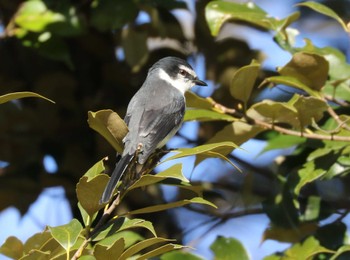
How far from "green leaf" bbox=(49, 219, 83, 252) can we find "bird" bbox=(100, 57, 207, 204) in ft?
0.43

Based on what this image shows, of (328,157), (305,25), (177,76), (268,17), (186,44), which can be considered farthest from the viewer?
(305,25)

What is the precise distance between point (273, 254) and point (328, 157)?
1.62 ft

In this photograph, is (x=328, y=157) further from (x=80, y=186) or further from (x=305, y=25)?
(x=305, y=25)

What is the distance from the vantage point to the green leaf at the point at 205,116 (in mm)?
2984

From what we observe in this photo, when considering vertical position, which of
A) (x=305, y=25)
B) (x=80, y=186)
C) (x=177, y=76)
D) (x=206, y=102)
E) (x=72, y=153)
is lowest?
(x=305, y=25)

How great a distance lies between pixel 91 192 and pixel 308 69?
3.82 ft

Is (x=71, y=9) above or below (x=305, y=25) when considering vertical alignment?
above

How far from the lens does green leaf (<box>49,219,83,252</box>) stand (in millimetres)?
2105

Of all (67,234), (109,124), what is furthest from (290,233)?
(67,234)

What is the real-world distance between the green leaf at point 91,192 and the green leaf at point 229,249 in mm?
929

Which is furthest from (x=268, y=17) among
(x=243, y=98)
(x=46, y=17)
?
(x=46, y=17)

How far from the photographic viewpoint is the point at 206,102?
3.03 m

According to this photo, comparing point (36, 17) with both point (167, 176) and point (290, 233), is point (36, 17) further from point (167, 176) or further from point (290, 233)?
point (167, 176)

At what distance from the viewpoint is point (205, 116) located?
3.00 metres
